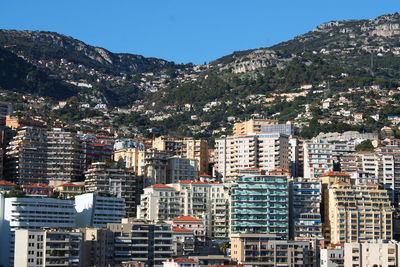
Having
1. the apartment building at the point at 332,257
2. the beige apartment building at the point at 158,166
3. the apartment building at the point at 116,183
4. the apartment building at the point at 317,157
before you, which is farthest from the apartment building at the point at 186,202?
the apartment building at the point at 317,157

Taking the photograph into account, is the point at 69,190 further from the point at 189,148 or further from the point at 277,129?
the point at 277,129

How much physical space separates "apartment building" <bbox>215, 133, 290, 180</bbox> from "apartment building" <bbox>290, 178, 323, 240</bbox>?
60.1 feet

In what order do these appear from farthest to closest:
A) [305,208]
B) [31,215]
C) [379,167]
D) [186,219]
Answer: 1. [379,167]
2. [305,208]
3. [186,219]
4. [31,215]

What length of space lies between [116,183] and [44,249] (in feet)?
132

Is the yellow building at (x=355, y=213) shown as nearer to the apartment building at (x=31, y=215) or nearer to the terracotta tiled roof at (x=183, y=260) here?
the terracotta tiled roof at (x=183, y=260)

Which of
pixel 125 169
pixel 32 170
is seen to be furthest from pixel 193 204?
pixel 32 170

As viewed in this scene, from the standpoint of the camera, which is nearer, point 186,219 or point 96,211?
point 186,219

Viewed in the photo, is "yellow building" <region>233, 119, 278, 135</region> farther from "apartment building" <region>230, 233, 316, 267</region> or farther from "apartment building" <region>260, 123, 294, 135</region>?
"apartment building" <region>230, 233, 316, 267</region>

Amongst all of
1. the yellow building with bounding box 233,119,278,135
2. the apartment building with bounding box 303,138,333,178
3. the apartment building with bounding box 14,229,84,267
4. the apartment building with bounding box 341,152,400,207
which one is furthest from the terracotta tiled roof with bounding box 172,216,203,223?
the yellow building with bounding box 233,119,278,135

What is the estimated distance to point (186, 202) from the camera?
141 m

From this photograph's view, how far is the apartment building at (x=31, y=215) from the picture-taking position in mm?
119562

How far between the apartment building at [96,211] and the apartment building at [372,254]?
97.2 feet

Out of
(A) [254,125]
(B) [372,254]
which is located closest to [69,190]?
(A) [254,125]

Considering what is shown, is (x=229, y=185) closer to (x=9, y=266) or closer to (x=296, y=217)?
(x=296, y=217)
